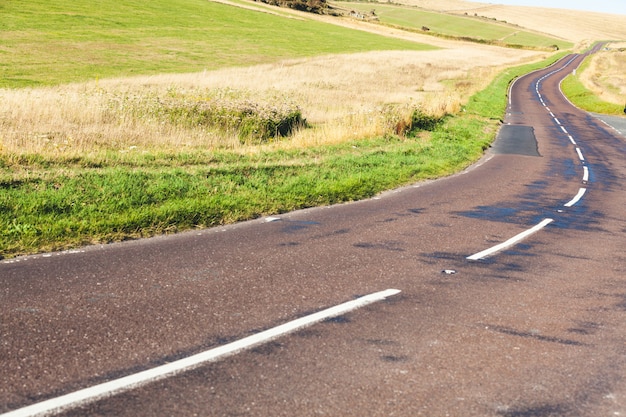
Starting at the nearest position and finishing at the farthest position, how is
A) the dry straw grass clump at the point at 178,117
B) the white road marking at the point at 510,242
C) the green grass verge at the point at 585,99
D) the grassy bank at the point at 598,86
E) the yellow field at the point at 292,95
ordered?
the white road marking at the point at 510,242 < the dry straw grass clump at the point at 178,117 < the yellow field at the point at 292,95 < the green grass verge at the point at 585,99 < the grassy bank at the point at 598,86

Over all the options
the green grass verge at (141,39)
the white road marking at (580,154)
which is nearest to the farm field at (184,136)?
the green grass verge at (141,39)

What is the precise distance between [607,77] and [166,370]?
76044 mm

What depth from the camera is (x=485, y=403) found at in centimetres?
444

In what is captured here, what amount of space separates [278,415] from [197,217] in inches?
222

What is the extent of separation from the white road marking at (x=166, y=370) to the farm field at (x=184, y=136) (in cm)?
344

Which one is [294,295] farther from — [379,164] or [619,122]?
[619,122]

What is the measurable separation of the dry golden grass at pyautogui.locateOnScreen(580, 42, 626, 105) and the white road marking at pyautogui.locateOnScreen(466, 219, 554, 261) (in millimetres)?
42556

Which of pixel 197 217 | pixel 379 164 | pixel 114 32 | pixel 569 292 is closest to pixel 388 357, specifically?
pixel 569 292

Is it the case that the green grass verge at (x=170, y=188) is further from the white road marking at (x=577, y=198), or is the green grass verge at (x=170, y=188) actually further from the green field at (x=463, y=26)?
the green field at (x=463, y=26)

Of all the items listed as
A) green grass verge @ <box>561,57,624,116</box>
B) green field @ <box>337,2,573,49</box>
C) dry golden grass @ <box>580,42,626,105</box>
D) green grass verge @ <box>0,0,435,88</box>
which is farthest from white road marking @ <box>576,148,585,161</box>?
green field @ <box>337,2,573,49</box>

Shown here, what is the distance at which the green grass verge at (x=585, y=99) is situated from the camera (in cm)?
4566

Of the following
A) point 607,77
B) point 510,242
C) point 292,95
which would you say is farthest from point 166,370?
point 607,77

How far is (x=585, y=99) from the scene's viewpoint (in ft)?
170

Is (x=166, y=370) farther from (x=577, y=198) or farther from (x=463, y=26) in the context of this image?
(x=463, y=26)
